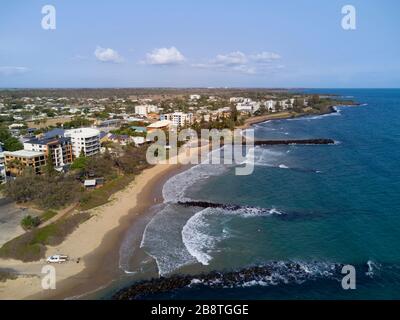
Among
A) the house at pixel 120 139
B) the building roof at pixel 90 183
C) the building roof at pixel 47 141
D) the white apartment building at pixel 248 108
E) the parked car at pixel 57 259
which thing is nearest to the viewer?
the parked car at pixel 57 259

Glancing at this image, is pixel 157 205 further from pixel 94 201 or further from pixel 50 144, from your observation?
pixel 50 144

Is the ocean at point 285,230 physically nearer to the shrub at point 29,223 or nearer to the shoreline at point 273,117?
the shrub at point 29,223

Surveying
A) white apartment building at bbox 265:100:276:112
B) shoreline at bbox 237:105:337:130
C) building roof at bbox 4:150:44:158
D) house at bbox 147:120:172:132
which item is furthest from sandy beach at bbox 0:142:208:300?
white apartment building at bbox 265:100:276:112

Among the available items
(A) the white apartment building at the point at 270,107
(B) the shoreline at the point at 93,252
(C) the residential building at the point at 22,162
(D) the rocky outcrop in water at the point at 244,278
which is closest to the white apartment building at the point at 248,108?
(A) the white apartment building at the point at 270,107

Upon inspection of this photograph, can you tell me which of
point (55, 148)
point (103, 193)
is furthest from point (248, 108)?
point (103, 193)

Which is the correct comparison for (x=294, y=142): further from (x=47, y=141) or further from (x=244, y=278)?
(x=244, y=278)

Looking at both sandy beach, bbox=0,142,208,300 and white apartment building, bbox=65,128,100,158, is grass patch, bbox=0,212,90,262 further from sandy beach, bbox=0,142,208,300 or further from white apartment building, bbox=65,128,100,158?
white apartment building, bbox=65,128,100,158
